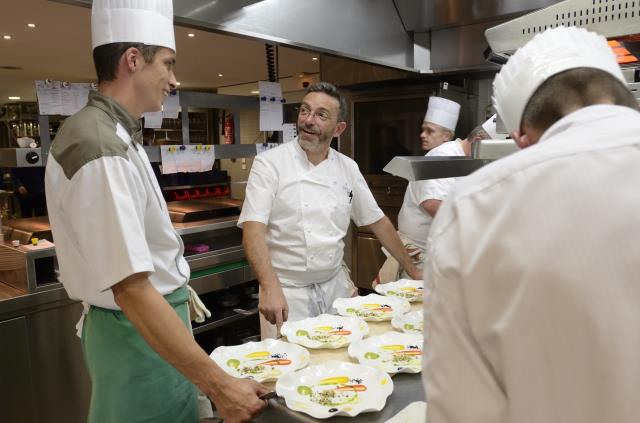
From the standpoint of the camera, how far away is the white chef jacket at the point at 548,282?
1.88ft

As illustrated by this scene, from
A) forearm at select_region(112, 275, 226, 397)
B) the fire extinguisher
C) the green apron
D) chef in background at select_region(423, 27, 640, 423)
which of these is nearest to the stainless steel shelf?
the fire extinguisher

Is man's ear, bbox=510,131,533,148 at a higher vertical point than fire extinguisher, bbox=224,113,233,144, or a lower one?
lower

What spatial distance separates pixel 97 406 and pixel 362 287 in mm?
3393

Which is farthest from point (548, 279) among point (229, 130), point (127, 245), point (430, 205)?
point (229, 130)

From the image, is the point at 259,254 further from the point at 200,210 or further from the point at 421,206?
the point at 421,206

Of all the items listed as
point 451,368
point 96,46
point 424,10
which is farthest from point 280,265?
point 424,10

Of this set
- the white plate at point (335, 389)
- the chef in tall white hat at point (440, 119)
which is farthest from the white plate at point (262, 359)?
the chef in tall white hat at point (440, 119)

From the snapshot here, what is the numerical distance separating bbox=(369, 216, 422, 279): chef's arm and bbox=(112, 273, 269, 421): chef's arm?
1.42m

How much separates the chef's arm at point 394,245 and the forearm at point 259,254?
0.64 meters

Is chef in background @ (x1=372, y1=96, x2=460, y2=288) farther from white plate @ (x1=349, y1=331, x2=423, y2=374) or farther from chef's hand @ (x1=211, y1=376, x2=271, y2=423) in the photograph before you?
chef's hand @ (x1=211, y1=376, x2=271, y2=423)

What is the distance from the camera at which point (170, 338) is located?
1.24 metres

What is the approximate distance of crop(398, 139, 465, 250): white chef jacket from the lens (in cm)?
313

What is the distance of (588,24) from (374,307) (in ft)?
3.87

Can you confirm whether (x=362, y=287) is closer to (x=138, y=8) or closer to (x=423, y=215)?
(x=423, y=215)
